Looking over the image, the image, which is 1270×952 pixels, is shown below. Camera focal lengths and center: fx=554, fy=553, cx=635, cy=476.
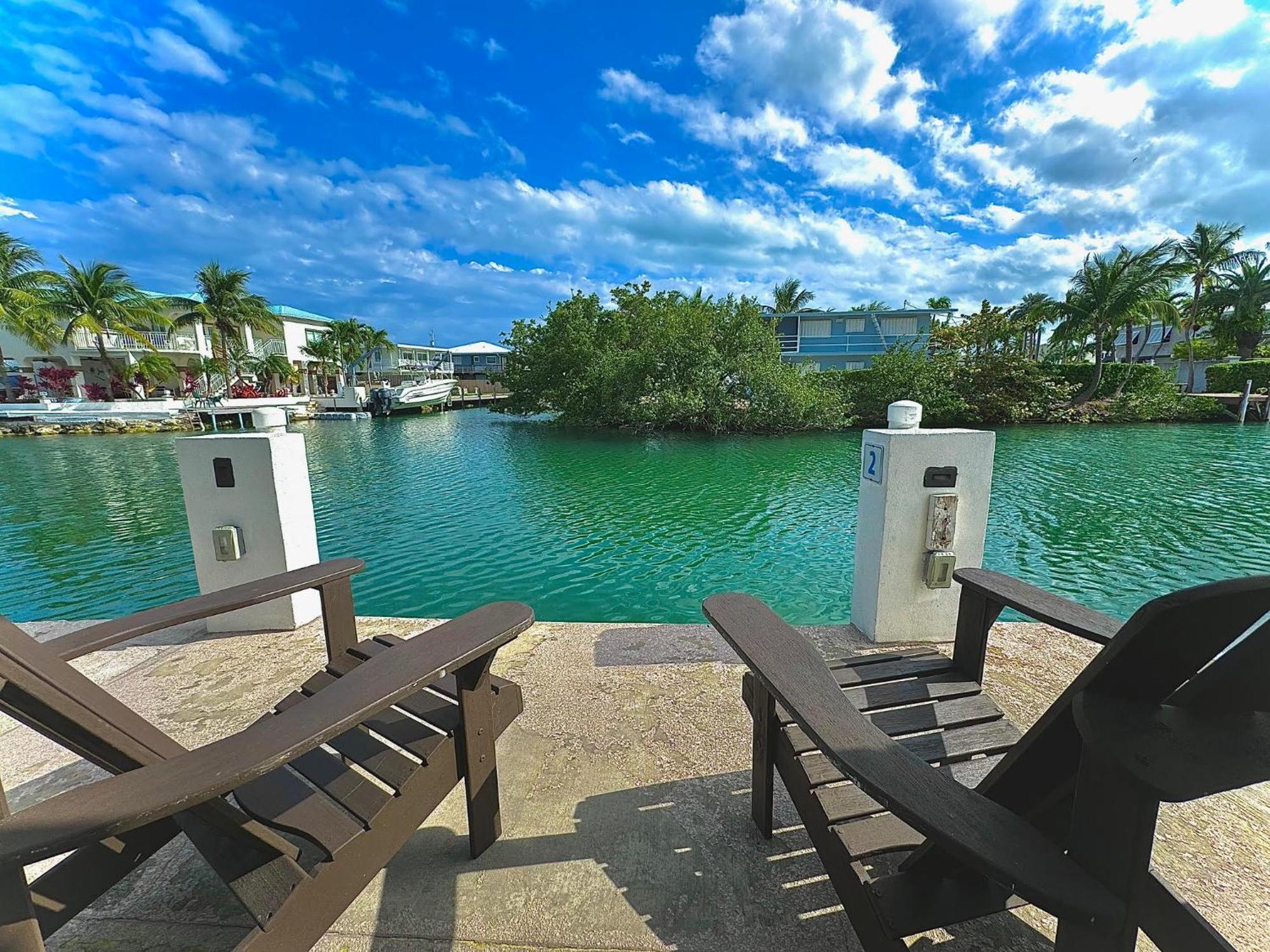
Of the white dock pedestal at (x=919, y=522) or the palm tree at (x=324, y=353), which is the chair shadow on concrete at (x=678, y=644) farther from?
the palm tree at (x=324, y=353)

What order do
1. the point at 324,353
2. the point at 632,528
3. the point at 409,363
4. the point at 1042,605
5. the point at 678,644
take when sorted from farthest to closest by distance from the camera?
the point at 409,363
the point at 324,353
the point at 632,528
the point at 678,644
the point at 1042,605

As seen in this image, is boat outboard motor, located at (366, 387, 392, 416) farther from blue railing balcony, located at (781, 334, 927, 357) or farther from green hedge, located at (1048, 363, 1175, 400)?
green hedge, located at (1048, 363, 1175, 400)

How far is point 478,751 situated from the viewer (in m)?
1.56

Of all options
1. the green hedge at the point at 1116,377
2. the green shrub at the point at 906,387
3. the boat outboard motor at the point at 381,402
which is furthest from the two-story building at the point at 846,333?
the boat outboard motor at the point at 381,402

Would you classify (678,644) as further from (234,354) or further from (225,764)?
(234,354)

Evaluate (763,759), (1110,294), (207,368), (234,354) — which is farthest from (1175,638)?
(234,354)

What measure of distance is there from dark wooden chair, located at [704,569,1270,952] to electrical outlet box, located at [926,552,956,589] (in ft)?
4.81

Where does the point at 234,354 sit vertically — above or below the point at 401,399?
above

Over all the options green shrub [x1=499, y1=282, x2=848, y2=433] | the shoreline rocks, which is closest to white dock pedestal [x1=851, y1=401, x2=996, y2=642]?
green shrub [x1=499, y1=282, x2=848, y2=433]

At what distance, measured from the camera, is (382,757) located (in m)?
1.48

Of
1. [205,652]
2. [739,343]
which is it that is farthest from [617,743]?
[739,343]

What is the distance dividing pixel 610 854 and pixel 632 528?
21.1 ft

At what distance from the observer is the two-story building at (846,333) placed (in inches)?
1416

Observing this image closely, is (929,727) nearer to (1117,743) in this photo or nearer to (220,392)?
(1117,743)
